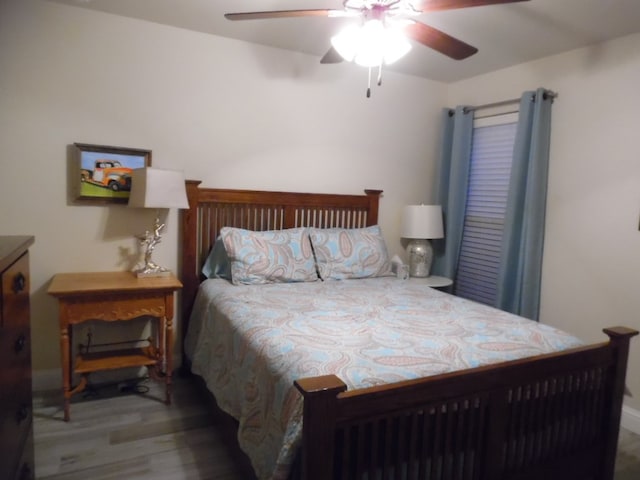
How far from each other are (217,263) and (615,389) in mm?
2337

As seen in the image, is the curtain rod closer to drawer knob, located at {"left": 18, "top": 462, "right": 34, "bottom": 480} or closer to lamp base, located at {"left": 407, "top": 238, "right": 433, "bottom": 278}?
lamp base, located at {"left": 407, "top": 238, "right": 433, "bottom": 278}

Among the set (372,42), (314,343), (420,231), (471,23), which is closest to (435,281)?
(420,231)

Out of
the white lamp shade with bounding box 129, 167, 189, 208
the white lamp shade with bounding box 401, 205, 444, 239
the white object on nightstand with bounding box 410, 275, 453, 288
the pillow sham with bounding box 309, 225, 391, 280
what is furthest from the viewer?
the white lamp shade with bounding box 401, 205, 444, 239

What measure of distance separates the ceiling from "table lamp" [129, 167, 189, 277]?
38.4 inches

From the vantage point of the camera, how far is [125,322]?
113 inches

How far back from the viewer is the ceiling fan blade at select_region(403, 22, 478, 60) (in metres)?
1.93

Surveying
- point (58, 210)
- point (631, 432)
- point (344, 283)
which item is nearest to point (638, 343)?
point (631, 432)

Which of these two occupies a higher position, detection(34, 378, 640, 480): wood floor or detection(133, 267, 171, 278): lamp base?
detection(133, 267, 171, 278): lamp base

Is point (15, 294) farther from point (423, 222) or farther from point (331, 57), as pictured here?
point (423, 222)

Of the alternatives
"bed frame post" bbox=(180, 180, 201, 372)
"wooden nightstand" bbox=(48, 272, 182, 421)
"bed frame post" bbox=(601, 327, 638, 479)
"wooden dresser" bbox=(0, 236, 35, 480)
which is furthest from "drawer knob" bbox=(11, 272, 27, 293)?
"bed frame post" bbox=(601, 327, 638, 479)

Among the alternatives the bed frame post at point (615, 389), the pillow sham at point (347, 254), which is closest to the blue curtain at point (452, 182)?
the pillow sham at point (347, 254)

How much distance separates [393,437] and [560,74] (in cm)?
279

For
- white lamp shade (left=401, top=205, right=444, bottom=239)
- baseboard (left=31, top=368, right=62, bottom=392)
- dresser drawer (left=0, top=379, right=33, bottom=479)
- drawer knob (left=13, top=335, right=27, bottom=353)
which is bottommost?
baseboard (left=31, top=368, right=62, bottom=392)

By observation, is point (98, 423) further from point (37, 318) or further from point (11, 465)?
point (11, 465)
